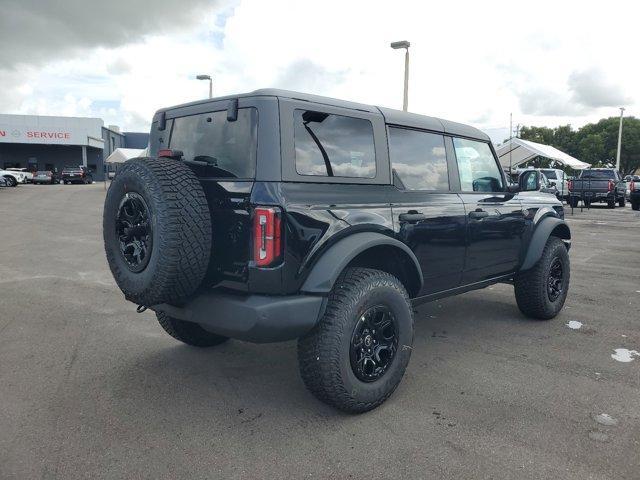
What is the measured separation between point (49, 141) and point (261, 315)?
54594mm

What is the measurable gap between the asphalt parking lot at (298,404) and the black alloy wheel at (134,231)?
962 mm

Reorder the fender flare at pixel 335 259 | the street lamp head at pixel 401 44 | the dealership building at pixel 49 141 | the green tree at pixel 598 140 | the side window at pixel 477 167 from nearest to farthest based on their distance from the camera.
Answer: the fender flare at pixel 335 259, the side window at pixel 477 167, the street lamp head at pixel 401 44, the dealership building at pixel 49 141, the green tree at pixel 598 140

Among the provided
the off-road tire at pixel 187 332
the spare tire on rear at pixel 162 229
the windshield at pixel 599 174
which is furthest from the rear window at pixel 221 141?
the windshield at pixel 599 174

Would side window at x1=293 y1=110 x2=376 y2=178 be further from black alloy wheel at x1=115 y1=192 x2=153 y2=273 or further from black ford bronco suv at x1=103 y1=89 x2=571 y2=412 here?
black alloy wheel at x1=115 y1=192 x2=153 y2=273

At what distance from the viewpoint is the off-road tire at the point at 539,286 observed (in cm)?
504

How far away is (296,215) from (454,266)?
176 centimetres

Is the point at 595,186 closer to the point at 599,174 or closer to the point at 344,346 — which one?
the point at 599,174

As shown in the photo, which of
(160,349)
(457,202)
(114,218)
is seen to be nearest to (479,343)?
(457,202)

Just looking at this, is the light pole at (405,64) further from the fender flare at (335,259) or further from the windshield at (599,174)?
the fender flare at (335,259)

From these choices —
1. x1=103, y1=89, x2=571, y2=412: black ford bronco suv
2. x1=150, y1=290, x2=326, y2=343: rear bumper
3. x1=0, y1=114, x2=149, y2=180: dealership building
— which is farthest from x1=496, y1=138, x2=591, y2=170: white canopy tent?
x1=0, y1=114, x2=149, y2=180: dealership building

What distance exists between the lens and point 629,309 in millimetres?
5695

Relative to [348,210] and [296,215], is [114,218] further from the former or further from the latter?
[348,210]

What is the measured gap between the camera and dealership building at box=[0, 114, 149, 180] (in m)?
48.7

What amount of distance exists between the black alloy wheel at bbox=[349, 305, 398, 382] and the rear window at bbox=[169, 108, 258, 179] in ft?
3.72
